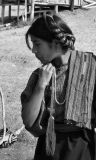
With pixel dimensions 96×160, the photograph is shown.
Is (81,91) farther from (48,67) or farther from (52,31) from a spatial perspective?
(52,31)

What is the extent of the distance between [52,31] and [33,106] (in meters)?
0.43

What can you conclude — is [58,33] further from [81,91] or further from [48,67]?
[81,91]

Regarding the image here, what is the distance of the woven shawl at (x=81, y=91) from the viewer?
7.83ft

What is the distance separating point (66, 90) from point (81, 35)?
10664 millimetres

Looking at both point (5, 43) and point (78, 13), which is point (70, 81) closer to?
point (5, 43)

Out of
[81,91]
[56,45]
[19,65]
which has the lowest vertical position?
[19,65]

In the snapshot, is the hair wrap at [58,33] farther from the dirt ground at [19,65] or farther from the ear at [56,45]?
the dirt ground at [19,65]

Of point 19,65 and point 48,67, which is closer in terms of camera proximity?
point 48,67

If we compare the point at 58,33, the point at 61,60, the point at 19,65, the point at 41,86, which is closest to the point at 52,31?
the point at 58,33

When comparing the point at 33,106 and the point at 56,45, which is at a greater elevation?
the point at 56,45

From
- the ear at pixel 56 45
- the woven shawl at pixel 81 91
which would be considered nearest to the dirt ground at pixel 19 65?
the woven shawl at pixel 81 91

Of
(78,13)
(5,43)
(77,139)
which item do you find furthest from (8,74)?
(78,13)

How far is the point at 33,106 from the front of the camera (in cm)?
236

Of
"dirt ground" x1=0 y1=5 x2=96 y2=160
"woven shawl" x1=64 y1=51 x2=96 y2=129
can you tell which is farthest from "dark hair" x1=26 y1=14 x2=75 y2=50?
"dirt ground" x1=0 y1=5 x2=96 y2=160
